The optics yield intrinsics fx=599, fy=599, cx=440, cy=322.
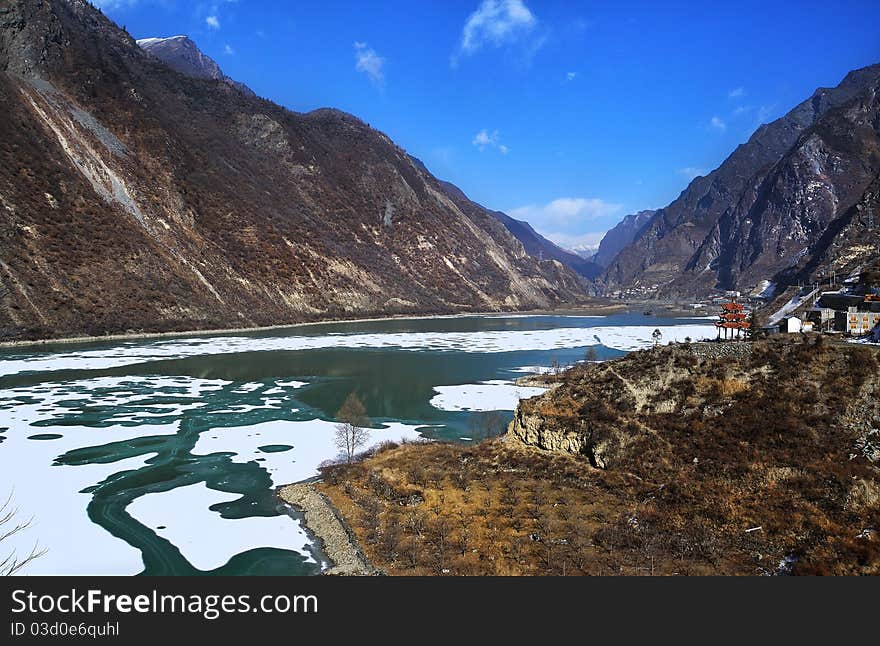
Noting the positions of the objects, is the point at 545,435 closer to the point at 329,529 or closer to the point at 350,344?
the point at 329,529

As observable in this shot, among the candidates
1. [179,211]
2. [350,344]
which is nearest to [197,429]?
[350,344]

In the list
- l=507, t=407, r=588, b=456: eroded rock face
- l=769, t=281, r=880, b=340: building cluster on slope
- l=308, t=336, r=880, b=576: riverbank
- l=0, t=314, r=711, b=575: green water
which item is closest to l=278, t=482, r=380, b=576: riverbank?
l=308, t=336, r=880, b=576: riverbank

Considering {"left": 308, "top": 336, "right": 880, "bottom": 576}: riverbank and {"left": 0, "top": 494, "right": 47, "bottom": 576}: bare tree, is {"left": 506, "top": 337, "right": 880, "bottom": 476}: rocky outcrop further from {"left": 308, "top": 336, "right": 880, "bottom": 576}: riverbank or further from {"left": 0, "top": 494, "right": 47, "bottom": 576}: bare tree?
{"left": 0, "top": 494, "right": 47, "bottom": 576}: bare tree

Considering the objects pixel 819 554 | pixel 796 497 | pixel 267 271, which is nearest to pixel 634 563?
pixel 819 554

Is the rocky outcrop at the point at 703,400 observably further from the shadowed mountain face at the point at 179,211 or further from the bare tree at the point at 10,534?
the shadowed mountain face at the point at 179,211

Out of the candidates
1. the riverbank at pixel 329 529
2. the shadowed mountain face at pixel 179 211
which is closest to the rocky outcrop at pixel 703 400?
the riverbank at pixel 329 529

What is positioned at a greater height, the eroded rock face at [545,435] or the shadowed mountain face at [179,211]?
the shadowed mountain face at [179,211]
